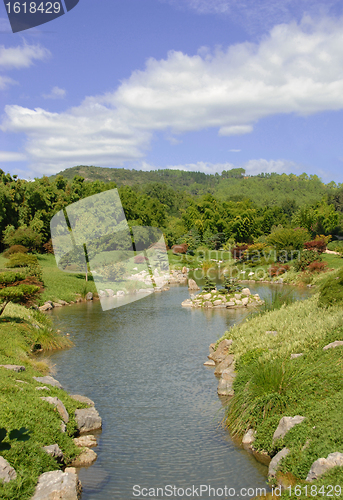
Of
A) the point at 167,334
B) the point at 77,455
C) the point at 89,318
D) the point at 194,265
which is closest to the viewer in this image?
the point at 77,455

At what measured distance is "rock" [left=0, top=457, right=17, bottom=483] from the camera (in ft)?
18.5

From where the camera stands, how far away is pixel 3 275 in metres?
15.5

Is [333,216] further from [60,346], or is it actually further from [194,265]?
[60,346]

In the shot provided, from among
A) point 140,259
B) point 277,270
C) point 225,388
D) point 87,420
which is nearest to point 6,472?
point 87,420

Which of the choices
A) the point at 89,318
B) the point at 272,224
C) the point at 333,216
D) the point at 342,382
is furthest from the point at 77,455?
the point at 272,224

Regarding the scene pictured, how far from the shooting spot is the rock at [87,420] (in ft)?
29.6

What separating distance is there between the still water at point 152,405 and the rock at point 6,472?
1.45 m

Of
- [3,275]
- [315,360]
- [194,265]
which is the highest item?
[3,275]

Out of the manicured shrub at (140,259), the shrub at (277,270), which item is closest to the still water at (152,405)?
the shrub at (277,270)

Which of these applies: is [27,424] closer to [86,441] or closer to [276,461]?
[86,441]

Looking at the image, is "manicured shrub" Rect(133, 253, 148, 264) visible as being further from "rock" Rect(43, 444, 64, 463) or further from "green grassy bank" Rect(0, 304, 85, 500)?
"rock" Rect(43, 444, 64, 463)

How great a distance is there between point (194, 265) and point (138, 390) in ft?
133

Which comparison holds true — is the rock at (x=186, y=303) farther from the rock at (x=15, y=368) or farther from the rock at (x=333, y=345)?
the rock at (x=333, y=345)

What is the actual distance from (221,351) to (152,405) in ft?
14.1
